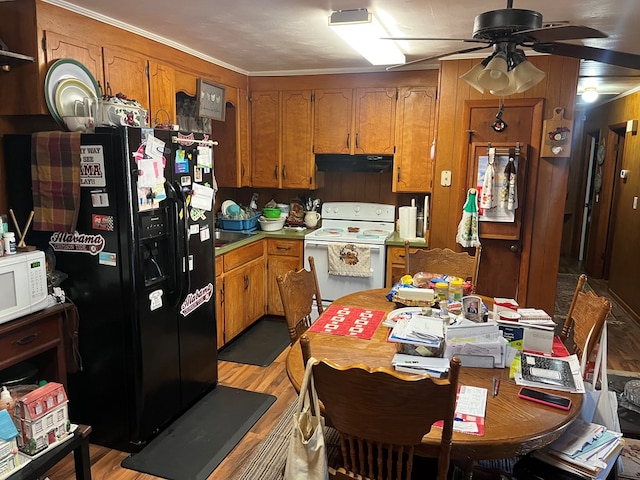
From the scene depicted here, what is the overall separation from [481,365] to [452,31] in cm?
206

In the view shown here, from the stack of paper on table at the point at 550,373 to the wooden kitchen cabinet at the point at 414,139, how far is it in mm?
2303

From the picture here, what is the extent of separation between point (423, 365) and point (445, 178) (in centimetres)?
234

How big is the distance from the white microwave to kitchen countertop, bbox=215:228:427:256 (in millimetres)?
1364

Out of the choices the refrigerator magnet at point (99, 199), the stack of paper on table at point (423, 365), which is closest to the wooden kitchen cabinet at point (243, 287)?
the refrigerator magnet at point (99, 199)

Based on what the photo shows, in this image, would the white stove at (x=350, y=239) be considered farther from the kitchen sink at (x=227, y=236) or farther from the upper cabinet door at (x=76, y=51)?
the upper cabinet door at (x=76, y=51)

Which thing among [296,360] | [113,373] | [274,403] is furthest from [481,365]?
[113,373]

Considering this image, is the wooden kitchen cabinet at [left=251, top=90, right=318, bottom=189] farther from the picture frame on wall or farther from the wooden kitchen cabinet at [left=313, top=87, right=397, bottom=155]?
the picture frame on wall

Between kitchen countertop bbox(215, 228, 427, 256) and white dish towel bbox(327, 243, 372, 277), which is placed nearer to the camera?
kitchen countertop bbox(215, 228, 427, 256)

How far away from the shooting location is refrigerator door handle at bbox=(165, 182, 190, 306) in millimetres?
2625

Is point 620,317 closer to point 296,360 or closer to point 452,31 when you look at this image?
point 452,31

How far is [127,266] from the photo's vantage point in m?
2.39

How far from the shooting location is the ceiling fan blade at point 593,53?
5.90 feet

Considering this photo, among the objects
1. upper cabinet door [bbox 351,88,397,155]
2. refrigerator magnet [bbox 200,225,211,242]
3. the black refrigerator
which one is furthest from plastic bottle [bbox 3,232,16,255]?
upper cabinet door [bbox 351,88,397,155]

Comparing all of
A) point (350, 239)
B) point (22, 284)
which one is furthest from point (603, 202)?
point (22, 284)
